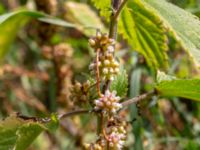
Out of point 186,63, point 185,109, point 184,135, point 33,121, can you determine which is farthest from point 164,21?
point 186,63

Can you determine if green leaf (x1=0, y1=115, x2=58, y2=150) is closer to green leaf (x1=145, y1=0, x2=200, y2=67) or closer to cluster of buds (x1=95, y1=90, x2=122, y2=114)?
cluster of buds (x1=95, y1=90, x2=122, y2=114)

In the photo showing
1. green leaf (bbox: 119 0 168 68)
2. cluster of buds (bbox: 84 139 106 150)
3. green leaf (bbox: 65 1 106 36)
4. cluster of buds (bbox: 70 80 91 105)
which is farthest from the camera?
green leaf (bbox: 65 1 106 36)

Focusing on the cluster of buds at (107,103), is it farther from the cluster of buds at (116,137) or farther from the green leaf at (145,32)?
the green leaf at (145,32)

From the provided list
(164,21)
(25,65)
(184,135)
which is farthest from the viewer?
(25,65)

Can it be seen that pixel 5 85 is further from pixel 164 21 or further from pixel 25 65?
pixel 164 21

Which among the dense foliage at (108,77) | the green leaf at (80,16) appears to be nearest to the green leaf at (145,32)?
the dense foliage at (108,77)

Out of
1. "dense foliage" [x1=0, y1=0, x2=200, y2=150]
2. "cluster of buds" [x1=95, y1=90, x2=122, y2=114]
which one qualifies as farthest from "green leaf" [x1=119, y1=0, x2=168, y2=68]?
"cluster of buds" [x1=95, y1=90, x2=122, y2=114]
